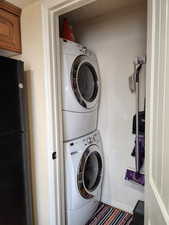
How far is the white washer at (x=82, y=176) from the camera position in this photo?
154 cm

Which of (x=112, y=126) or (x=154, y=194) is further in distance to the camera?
(x=112, y=126)

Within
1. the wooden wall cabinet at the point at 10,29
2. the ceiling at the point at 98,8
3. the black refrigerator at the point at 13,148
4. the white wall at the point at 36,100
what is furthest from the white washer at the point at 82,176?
the ceiling at the point at 98,8

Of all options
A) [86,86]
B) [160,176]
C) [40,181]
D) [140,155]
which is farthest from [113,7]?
[40,181]

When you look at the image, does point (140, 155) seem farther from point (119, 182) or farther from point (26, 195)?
point (26, 195)

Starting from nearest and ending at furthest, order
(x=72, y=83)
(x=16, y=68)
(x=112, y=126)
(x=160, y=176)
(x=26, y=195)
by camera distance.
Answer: (x=160, y=176), (x=16, y=68), (x=26, y=195), (x=72, y=83), (x=112, y=126)

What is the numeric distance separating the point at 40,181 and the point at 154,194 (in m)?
1.05

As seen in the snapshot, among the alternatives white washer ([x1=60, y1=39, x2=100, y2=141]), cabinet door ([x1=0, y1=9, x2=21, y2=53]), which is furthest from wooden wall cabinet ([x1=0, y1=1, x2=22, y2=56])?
white washer ([x1=60, y1=39, x2=100, y2=141])

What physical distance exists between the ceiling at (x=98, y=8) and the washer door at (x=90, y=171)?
1440 mm

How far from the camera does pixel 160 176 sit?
0.67 meters

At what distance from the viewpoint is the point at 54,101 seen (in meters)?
1.33

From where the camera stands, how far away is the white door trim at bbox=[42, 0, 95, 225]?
124cm

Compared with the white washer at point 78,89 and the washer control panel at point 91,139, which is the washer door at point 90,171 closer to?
the washer control panel at point 91,139

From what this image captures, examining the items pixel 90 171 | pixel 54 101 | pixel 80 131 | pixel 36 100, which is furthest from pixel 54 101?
pixel 90 171

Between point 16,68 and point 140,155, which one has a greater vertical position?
point 16,68
